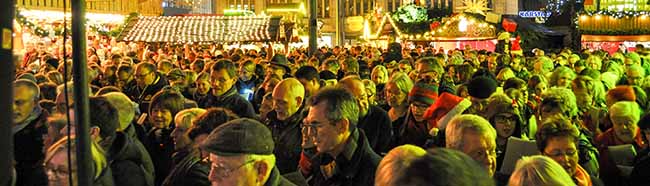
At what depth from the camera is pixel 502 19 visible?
1185 inches

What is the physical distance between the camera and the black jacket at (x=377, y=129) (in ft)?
22.7

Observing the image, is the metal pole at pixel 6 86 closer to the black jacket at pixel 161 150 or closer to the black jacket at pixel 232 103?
the black jacket at pixel 161 150

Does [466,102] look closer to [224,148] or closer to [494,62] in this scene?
[224,148]

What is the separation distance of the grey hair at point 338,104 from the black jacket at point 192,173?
28.8 inches

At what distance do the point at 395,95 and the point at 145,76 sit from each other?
12.9 feet

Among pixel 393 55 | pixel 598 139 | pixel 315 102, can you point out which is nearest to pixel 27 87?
pixel 315 102

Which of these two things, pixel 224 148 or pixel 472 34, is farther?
pixel 472 34

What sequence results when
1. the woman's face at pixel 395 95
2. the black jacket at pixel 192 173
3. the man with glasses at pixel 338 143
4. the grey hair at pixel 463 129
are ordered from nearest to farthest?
1. the black jacket at pixel 192 173
2. the grey hair at pixel 463 129
3. the man with glasses at pixel 338 143
4. the woman's face at pixel 395 95

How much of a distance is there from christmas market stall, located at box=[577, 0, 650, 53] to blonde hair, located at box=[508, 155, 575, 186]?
88.7ft

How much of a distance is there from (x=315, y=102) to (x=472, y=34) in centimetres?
2599

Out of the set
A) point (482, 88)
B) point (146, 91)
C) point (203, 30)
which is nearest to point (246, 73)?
point (146, 91)

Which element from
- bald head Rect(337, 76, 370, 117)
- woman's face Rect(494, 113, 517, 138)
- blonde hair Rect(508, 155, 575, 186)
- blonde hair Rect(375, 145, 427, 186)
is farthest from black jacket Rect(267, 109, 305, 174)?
blonde hair Rect(375, 145, 427, 186)

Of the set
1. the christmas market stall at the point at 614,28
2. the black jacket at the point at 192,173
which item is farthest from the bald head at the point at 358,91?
the christmas market stall at the point at 614,28

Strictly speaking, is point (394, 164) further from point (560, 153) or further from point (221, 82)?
point (221, 82)
